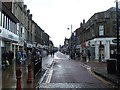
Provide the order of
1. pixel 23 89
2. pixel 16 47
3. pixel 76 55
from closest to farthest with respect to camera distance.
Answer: pixel 23 89
pixel 16 47
pixel 76 55

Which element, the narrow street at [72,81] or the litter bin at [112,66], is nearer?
the narrow street at [72,81]

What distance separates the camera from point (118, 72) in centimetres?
2086

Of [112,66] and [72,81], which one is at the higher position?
[112,66]

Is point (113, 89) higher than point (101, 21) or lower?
lower

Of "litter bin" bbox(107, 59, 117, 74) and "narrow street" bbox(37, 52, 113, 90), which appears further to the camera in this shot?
"litter bin" bbox(107, 59, 117, 74)

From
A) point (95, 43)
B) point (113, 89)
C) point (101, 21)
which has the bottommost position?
point (113, 89)

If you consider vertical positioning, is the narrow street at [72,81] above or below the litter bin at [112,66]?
below

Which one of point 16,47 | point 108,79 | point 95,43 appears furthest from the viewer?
point 95,43

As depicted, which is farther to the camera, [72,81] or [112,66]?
[112,66]

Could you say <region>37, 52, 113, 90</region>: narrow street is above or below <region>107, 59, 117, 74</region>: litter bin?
below

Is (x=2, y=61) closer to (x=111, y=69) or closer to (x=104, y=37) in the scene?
(x=111, y=69)

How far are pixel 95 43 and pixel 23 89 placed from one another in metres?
44.3

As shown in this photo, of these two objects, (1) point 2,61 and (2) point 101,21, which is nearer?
(1) point 2,61

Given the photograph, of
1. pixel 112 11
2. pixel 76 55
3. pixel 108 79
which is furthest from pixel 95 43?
pixel 108 79
